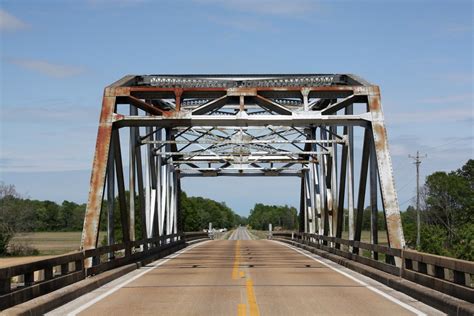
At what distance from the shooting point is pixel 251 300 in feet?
45.2

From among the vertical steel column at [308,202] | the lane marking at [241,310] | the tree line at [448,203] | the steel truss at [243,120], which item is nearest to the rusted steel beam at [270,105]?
the steel truss at [243,120]

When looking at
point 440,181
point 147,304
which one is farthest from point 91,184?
point 440,181

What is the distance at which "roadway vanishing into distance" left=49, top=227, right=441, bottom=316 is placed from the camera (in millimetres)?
12461

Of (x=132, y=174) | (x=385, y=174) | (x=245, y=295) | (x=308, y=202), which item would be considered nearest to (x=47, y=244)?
(x=308, y=202)

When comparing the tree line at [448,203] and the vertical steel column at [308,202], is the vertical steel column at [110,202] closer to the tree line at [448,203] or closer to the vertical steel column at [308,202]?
the vertical steel column at [308,202]

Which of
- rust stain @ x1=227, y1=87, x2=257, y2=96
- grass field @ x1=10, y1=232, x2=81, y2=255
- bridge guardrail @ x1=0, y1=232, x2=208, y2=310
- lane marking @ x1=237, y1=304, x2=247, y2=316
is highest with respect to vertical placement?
rust stain @ x1=227, y1=87, x2=257, y2=96

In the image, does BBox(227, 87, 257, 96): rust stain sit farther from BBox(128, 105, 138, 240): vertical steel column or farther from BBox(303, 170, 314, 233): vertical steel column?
BBox(303, 170, 314, 233): vertical steel column

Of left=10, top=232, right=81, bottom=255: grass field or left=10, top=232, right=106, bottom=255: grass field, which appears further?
left=10, top=232, right=81, bottom=255: grass field

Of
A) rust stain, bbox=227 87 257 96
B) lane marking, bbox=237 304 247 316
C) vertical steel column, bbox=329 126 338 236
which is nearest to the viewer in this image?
lane marking, bbox=237 304 247 316

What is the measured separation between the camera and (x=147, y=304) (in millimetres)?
13422

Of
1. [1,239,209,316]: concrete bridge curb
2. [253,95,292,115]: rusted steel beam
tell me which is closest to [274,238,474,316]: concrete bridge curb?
[253,95,292,115]: rusted steel beam

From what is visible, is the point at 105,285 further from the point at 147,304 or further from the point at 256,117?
the point at 256,117

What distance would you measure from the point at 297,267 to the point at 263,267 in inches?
40.7

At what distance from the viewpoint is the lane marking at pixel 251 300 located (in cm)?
1209
